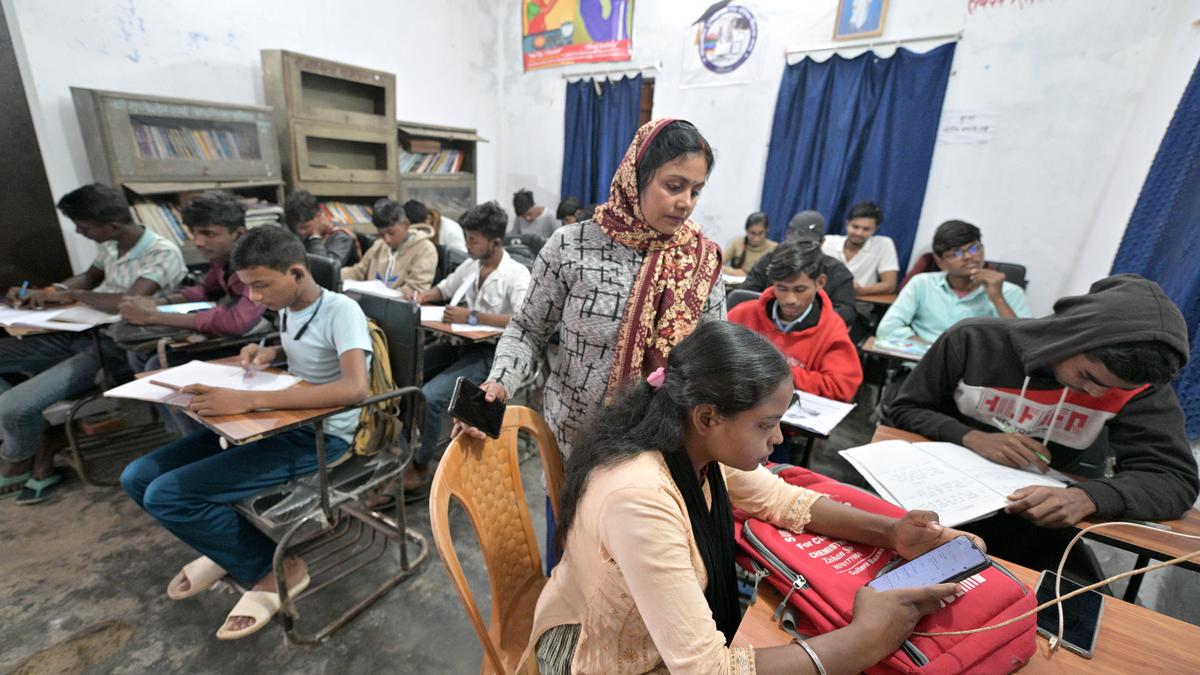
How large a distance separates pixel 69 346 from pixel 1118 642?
13.3 feet

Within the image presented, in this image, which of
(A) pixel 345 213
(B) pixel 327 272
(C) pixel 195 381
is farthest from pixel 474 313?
(A) pixel 345 213

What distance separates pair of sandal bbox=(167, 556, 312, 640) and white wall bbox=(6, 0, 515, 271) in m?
2.79

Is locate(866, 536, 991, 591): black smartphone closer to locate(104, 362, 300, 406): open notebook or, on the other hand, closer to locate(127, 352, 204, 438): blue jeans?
locate(104, 362, 300, 406): open notebook

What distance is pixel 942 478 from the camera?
4.04ft

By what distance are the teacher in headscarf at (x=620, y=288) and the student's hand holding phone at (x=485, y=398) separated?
0.05 ft

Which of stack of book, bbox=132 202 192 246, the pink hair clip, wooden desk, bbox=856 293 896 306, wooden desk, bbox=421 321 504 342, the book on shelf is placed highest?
the book on shelf

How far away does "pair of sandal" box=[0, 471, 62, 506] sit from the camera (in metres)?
2.27

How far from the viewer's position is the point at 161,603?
178cm

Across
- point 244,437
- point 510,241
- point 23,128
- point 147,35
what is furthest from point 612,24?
point 244,437

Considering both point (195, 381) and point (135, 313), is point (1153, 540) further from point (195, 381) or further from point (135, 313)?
point (135, 313)

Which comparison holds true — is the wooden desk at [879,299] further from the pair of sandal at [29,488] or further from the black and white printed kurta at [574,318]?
the pair of sandal at [29,488]

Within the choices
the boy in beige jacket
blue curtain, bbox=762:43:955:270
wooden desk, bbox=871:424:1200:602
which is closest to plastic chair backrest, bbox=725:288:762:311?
wooden desk, bbox=871:424:1200:602

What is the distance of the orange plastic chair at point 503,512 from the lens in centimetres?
101

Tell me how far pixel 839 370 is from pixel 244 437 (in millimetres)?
2029
